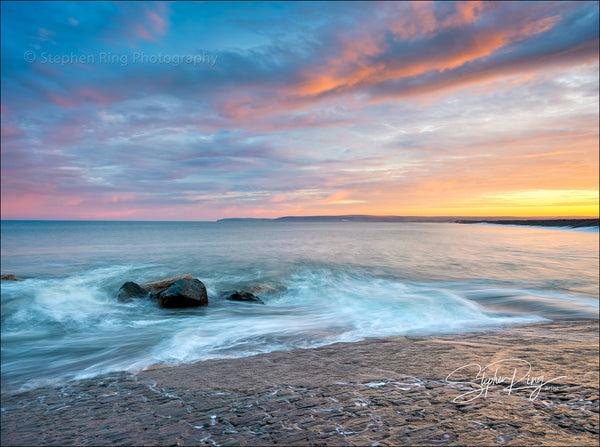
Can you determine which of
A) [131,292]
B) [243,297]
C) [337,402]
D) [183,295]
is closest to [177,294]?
[183,295]

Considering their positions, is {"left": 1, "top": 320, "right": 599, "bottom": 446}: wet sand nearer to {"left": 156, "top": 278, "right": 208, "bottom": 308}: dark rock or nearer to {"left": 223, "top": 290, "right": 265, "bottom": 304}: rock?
{"left": 156, "top": 278, "right": 208, "bottom": 308}: dark rock

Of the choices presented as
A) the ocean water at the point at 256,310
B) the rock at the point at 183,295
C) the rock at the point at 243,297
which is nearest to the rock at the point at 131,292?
the ocean water at the point at 256,310

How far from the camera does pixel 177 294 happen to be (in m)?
12.0

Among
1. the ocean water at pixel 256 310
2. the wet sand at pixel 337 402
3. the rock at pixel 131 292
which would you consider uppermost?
the wet sand at pixel 337 402

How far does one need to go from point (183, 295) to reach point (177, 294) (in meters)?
0.22

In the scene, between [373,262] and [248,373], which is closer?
[248,373]

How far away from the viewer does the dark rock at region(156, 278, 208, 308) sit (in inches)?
474

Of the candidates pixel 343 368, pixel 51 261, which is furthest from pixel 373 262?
pixel 51 261

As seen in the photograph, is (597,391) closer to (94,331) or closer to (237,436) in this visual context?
(237,436)

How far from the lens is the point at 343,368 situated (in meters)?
5.41

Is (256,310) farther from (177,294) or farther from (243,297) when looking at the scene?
(177,294)

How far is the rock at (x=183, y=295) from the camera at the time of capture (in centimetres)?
1205

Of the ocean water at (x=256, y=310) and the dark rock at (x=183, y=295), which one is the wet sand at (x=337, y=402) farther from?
the dark rock at (x=183, y=295)

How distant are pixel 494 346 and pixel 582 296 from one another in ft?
35.7
